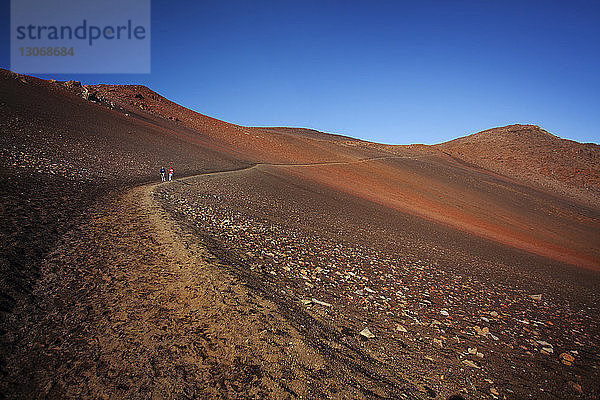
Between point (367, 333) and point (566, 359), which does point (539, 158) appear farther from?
point (367, 333)

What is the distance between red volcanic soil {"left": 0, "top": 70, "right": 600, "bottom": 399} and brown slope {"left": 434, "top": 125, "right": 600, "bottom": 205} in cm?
4627

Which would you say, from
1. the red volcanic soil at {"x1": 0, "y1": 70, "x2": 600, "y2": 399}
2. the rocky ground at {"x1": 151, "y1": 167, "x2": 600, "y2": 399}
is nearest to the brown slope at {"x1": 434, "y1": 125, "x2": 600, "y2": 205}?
the red volcanic soil at {"x1": 0, "y1": 70, "x2": 600, "y2": 399}

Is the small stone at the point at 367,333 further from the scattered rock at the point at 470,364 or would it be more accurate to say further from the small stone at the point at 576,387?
the small stone at the point at 576,387

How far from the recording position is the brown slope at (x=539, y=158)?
1916 inches

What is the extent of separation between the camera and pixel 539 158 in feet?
189

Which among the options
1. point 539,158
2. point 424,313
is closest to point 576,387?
point 424,313

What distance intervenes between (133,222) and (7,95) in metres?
25.1

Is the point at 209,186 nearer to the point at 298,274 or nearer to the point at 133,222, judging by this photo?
the point at 133,222

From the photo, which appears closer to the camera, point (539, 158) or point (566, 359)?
point (566, 359)

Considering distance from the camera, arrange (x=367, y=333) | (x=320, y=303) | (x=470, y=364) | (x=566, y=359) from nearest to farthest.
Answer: (x=470, y=364) < (x=367, y=333) < (x=566, y=359) < (x=320, y=303)

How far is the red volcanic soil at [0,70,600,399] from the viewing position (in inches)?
126

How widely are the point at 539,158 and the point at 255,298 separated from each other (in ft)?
244

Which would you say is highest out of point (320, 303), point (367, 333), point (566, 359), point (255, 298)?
Result: point (255, 298)

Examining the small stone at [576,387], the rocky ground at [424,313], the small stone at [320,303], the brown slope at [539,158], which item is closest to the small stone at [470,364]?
the rocky ground at [424,313]
